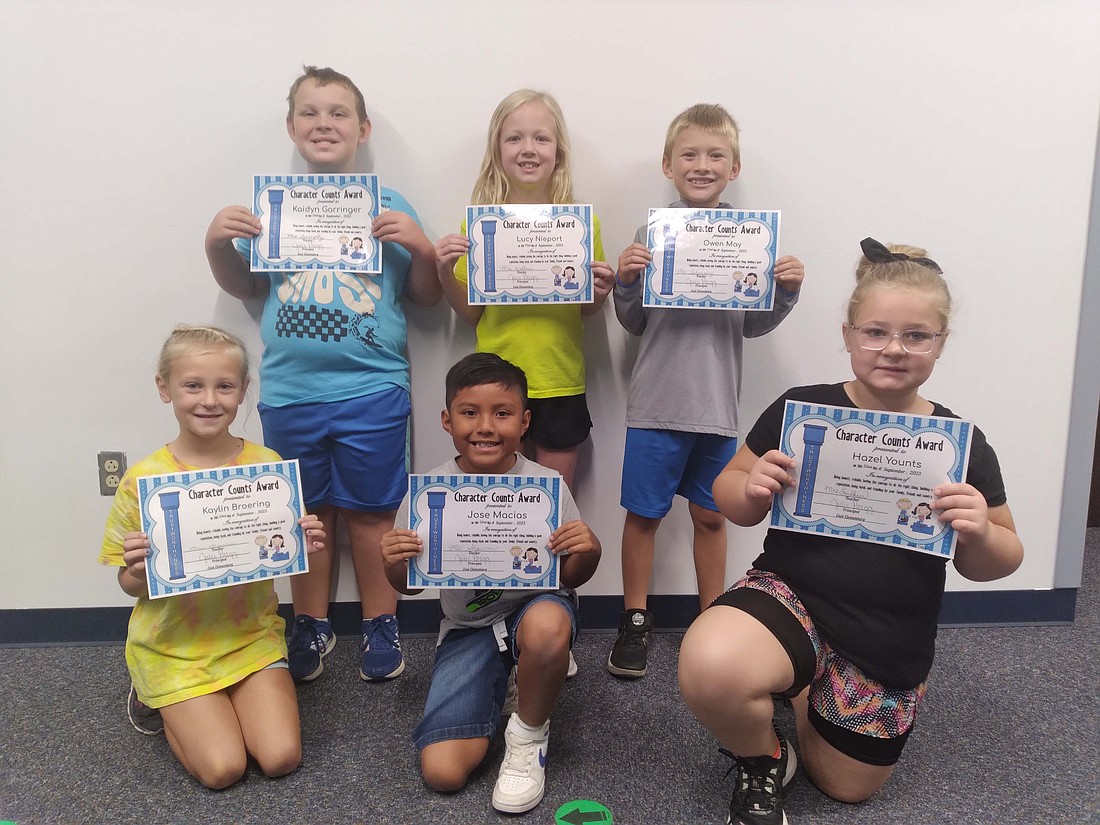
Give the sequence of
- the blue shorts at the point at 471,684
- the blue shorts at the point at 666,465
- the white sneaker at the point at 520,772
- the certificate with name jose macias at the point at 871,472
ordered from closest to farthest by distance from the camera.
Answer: the certificate with name jose macias at the point at 871,472 < the white sneaker at the point at 520,772 < the blue shorts at the point at 471,684 < the blue shorts at the point at 666,465

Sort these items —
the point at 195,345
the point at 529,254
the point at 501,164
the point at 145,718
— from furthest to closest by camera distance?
the point at 501,164 < the point at 529,254 < the point at 145,718 < the point at 195,345

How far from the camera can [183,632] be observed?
61.5 inches

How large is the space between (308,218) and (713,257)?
1.08 metres

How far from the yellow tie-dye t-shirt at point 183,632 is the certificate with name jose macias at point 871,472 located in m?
1.20

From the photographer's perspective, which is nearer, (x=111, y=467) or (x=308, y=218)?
(x=308, y=218)

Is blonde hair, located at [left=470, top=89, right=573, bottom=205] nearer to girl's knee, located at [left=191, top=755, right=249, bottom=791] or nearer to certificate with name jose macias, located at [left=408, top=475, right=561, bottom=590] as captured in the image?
certificate with name jose macias, located at [left=408, top=475, right=561, bottom=590]

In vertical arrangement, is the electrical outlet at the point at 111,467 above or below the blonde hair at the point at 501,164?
below

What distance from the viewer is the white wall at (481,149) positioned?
1.90 m

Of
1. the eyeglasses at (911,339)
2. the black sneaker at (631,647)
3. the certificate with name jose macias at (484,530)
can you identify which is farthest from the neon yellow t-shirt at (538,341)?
the eyeglasses at (911,339)

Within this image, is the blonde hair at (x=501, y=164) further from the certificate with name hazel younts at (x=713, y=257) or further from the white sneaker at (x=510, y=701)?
the white sneaker at (x=510, y=701)

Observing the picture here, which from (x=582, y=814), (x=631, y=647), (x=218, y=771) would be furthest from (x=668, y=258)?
(x=218, y=771)

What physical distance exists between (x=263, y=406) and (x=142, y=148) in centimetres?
84

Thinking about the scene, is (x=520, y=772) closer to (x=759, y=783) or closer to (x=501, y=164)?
(x=759, y=783)

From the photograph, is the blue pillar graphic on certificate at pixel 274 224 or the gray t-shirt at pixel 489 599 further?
Result: the blue pillar graphic on certificate at pixel 274 224
